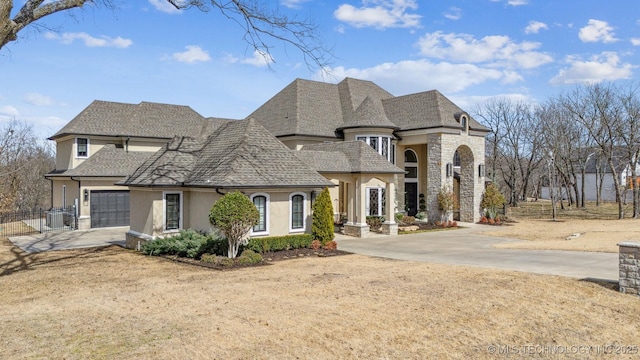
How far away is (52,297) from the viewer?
35.8 feet

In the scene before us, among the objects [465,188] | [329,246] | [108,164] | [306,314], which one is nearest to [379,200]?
[329,246]

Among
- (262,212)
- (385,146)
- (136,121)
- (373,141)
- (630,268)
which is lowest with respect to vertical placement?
(630,268)

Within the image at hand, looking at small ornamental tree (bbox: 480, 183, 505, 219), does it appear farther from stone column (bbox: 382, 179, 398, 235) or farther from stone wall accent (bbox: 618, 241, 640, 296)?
stone wall accent (bbox: 618, 241, 640, 296)

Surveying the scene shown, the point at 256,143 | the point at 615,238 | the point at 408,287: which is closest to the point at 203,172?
the point at 256,143

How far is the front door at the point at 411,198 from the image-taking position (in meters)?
35.1

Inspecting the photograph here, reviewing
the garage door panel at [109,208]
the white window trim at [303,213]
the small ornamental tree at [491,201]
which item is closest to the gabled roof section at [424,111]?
the small ornamental tree at [491,201]

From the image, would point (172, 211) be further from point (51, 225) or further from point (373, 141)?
point (373, 141)

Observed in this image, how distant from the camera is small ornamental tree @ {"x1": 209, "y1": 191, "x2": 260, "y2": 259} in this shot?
1554 cm

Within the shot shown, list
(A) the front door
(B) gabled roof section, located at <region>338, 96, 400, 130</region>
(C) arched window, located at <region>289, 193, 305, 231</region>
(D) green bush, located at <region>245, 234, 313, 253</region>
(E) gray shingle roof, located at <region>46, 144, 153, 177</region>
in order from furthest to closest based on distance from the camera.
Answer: (A) the front door → (B) gabled roof section, located at <region>338, 96, 400, 130</region> → (E) gray shingle roof, located at <region>46, 144, 153, 177</region> → (C) arched window, located at <region>289, 193, 305, 231</region> → (D) green bush, located at <region>245, 234, 313, 253</region>

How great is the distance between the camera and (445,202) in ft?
99.0

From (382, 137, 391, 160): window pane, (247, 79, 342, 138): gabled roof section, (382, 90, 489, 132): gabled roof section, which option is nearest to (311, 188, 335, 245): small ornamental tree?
(247, 79, 342, 138): gabled roof section

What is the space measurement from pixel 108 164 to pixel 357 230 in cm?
1664

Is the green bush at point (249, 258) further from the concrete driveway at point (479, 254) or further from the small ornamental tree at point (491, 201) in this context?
the small ornamental tree at point (491, 201)

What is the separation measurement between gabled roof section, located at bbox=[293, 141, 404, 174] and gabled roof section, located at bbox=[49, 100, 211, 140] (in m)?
13.4
